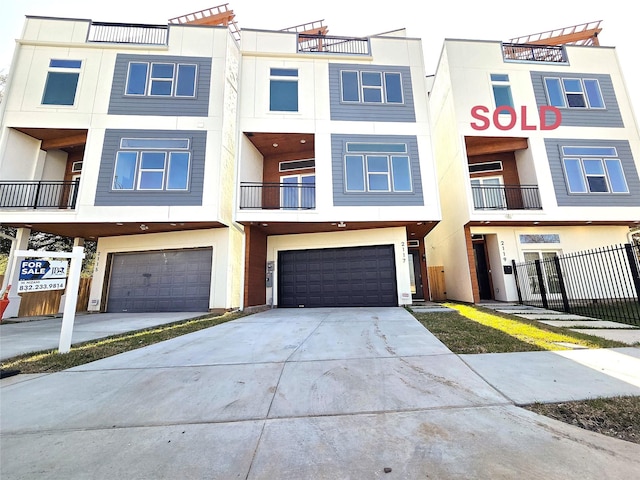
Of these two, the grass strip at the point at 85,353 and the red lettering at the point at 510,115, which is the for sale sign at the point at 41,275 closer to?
the grass strip at the point at 85,353

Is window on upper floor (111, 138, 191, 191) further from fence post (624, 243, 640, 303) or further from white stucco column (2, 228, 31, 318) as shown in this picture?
fence post (624, 243, 640, 303)

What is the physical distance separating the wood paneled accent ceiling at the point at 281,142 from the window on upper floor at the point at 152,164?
2.63 m

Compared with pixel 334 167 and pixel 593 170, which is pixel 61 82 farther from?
pixel 593 170

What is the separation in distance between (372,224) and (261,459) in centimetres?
957

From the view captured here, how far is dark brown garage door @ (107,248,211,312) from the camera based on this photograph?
10164 millimetres

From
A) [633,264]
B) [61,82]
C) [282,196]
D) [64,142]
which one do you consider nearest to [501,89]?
[633,264]

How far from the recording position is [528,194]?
11430mm

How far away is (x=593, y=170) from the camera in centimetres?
1112

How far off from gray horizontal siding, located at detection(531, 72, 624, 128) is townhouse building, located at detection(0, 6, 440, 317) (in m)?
5.26

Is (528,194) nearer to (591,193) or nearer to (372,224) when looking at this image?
(591,193)

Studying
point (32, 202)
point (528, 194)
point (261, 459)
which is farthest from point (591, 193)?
point (32, 202)

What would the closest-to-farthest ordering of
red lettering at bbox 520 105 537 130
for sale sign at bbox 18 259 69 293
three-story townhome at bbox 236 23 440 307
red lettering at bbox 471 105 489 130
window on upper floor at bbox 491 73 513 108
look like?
for sale sign at bbox 18 259 69 293 < three-story townhome at bbox 236 23 440 307 < red lettering at bbox 471 105 489 130 < red lettering at bbox 520 105 537 130 < window on upper floor at bbox 491 73 513 108

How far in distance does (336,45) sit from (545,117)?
364 inches

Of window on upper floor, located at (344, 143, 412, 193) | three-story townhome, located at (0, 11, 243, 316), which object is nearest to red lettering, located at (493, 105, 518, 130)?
window on upper floor, located at (344, 143, 412, 193)
